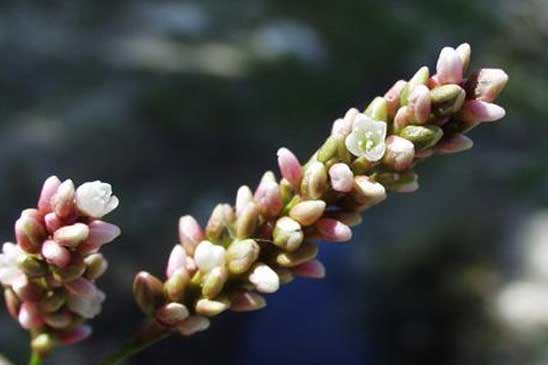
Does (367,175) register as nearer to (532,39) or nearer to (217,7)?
(532,39)

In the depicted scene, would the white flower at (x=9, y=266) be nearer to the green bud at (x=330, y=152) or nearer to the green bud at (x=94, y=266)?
the green bud at (x=94, y=266)

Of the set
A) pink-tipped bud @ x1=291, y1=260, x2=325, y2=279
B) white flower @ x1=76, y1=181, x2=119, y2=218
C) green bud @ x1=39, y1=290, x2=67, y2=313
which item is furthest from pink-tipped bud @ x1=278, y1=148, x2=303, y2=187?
green bud @ x1=39, y1=290, x2=67, y2=313

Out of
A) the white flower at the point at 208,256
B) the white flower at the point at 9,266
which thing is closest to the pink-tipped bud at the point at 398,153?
the white flower at the point at 208,256

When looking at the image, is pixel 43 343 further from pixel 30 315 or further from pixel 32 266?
pixel 32 266

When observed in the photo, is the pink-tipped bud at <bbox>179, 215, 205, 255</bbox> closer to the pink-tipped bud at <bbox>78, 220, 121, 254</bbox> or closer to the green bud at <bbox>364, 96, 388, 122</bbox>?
the pink-tipped bud at <bbox>78, 220, 121, 254</bbox>

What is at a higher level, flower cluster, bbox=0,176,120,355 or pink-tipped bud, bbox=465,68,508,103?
pink-tipped bud, bbox=465,68,508,103

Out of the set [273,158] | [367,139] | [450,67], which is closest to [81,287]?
[367,139]

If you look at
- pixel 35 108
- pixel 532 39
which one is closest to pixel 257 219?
pixel 532 39
